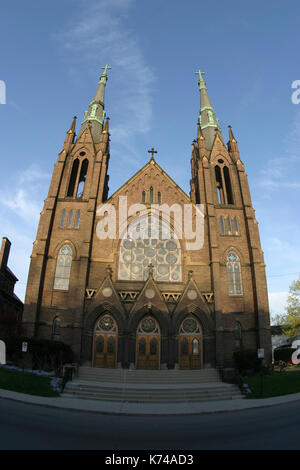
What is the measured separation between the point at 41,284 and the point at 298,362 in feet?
80.7

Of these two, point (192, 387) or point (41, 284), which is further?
point (41, 284)

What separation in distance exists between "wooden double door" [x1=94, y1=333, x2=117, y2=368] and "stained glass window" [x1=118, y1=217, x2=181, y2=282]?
16.5 feet

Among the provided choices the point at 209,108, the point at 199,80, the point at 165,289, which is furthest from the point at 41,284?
the point at 199,80

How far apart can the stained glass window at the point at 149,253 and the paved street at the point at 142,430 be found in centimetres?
1395

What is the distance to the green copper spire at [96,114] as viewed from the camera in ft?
112

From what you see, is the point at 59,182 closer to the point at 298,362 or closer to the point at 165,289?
the point at 165,289

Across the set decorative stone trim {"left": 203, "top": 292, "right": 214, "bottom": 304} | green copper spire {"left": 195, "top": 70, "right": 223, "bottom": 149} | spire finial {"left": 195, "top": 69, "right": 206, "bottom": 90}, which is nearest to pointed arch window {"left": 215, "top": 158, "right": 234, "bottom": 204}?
green copper spire {"left": 195, "top": 70, "right": 223, "bottom": 149}

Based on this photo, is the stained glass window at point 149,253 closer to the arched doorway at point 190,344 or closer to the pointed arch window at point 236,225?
the arched doorway at point 190,344

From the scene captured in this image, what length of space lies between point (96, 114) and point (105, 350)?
28.8m

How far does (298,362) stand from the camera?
26.4m

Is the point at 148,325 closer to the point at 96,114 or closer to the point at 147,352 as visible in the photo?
the point at 147,352

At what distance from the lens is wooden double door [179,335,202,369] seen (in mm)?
21484

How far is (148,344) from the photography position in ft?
71.3

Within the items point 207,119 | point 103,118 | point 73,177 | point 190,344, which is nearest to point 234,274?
point 190,344
